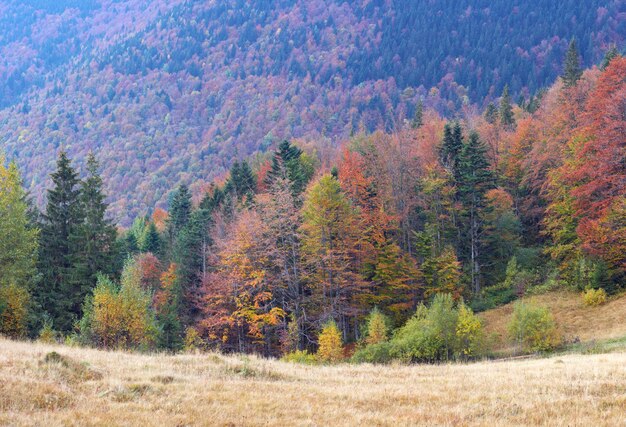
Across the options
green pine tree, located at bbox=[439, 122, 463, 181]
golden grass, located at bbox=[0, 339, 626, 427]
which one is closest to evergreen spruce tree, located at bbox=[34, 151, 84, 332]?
golden grass, located at bbox=[0, 339, 626, 427]

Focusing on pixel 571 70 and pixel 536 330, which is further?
pixel 571 70

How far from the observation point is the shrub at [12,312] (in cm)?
3124

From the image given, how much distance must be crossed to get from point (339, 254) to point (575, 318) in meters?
18.2

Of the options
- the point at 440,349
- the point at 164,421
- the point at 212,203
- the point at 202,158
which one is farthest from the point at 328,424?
the point at 202,158

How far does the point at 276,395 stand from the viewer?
39.7ft

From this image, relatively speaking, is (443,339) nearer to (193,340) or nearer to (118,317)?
(118,317)

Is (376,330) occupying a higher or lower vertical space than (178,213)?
lower

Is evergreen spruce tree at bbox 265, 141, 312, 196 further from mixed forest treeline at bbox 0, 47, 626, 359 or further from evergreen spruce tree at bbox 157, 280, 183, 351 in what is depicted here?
evergreen spruce tree at bbox 157, 280, 183, 351

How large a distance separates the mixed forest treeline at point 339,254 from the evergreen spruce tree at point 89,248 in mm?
119

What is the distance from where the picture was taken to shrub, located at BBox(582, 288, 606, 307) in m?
36.6

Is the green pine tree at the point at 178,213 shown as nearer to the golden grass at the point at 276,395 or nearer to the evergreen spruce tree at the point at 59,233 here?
the evergreen spruce tree at the point at 59,233

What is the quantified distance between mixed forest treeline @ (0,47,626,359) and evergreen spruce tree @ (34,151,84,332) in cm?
12

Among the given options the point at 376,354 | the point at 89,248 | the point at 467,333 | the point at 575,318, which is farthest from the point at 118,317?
the point at 575,318

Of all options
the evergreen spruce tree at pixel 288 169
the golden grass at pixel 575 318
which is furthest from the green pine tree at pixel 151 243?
the golden grass at pixel 575 318
